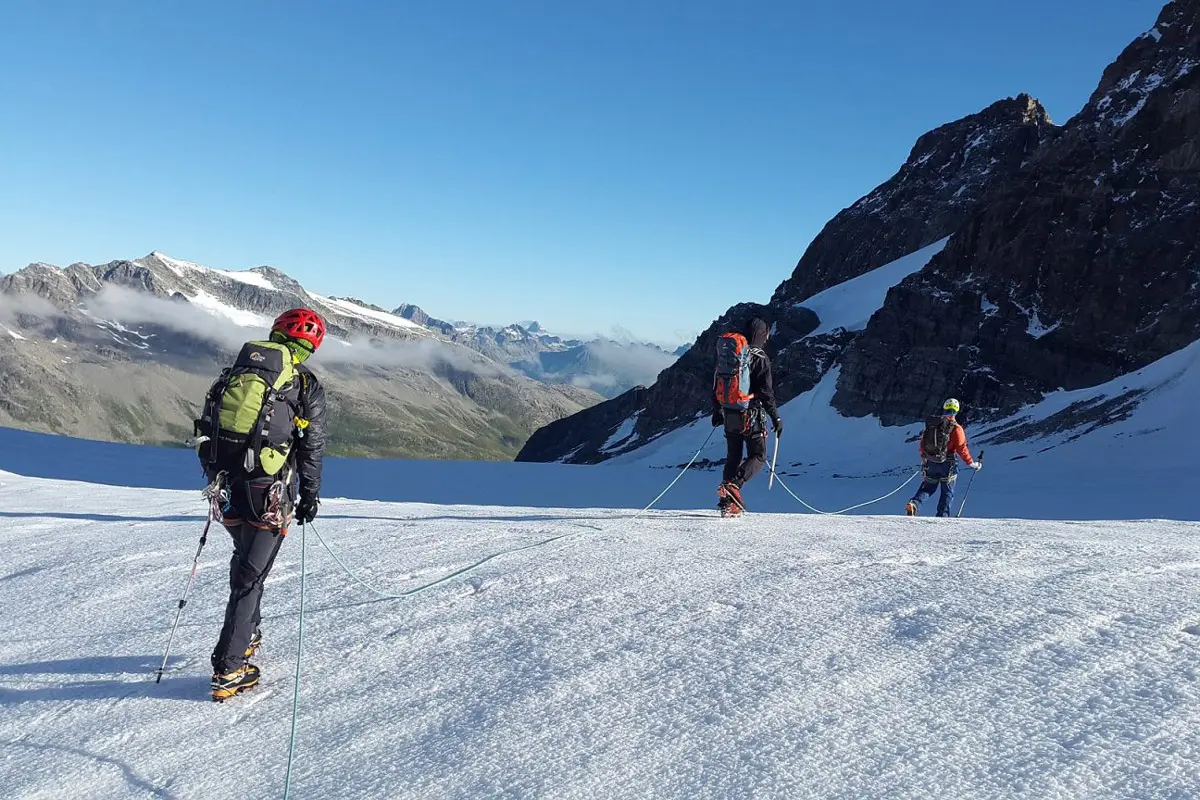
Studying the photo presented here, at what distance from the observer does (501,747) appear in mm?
4348

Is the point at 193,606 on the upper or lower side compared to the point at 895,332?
lower

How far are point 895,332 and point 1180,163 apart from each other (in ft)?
81.0

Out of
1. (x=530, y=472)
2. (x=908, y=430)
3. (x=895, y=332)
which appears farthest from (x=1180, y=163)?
(x=530, y=472)

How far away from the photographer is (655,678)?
16.4 ft

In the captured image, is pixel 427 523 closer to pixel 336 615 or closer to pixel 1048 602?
pixel 336 615

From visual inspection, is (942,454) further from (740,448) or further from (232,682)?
(232,682)

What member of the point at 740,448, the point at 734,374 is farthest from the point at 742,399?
the point at 740,448

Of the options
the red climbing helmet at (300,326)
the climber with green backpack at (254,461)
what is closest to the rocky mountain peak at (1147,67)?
the red climbing helmet at (300,326)

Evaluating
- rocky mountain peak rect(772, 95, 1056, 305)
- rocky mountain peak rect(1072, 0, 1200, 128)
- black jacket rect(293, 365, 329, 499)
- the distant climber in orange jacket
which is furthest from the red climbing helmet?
rocky mountain peak rect(772, 95, 1056, 305)

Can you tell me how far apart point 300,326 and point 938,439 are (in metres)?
13.5

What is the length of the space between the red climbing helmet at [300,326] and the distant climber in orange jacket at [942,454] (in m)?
12.9

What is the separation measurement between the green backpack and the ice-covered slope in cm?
169

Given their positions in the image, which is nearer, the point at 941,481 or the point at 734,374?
the point at 734,374

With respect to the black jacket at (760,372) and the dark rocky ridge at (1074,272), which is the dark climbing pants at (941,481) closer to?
the black jacket at (760,372)
